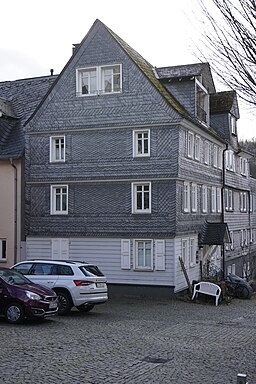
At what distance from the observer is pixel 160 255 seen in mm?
28906

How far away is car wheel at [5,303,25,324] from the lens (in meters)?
17.5

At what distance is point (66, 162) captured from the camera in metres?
31.1

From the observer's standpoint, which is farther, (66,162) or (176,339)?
(66,162)

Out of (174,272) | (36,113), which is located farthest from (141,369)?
(36,113)

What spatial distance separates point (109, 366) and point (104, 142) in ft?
64.1

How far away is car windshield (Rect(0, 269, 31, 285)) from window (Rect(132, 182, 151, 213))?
11.3 m

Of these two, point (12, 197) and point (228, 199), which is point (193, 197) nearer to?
point (12, 197)

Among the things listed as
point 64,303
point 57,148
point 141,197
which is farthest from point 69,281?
point 57,148


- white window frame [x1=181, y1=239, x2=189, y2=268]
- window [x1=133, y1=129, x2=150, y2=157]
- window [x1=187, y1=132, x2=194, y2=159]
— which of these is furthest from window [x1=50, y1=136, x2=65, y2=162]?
white window frame [x1=181, y1=239, x2=189, y2=268]

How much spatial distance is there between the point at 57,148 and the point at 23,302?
600 inches

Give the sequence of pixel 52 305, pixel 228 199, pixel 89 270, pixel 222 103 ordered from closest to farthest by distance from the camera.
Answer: pixel 52 305 < pixel 89 270 < pixel 222 103 < pixel 228 199

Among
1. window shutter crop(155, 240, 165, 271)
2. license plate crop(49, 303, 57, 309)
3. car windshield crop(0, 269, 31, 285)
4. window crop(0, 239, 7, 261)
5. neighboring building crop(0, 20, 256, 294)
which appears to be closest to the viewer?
license plate crop(49, 303, 57, 309)

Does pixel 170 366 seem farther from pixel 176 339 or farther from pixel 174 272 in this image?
pixel 174 272

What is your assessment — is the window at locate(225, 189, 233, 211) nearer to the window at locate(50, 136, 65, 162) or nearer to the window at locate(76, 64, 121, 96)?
the window at locate(50, 136, 65, 162)
